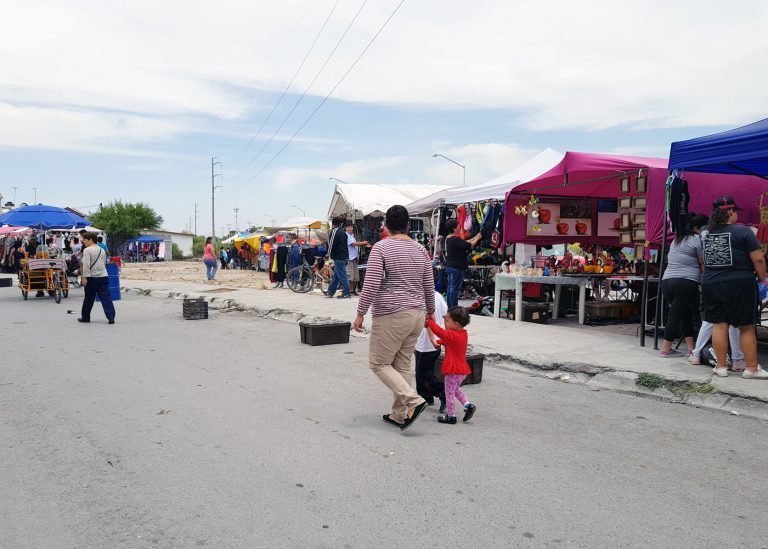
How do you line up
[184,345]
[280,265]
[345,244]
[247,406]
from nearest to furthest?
[247,406] → [184,345] → [345,244] → [280,265]

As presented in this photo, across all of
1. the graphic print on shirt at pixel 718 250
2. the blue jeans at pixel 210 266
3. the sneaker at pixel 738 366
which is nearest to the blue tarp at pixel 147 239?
the blue jeans at pixel 210 266

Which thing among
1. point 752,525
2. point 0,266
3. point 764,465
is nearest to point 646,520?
point 752,525

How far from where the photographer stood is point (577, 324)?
12.2 m

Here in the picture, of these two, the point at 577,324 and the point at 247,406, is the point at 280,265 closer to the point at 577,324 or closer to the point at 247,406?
the point at 577,324

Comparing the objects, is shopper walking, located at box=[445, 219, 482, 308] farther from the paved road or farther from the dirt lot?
the dirt lot

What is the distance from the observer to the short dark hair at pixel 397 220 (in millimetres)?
5415

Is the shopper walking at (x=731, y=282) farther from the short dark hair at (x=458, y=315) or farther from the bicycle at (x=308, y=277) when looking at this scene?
the bicycle at (x=308, y=277)

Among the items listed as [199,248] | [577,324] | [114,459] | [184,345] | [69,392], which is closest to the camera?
[114,459]

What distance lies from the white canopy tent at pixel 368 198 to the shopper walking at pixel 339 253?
6091 mm

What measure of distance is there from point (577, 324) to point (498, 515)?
900cm

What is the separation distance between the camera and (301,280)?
759 inches

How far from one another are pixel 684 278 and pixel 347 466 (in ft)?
18.7

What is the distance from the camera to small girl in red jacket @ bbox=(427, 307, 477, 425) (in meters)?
5.56

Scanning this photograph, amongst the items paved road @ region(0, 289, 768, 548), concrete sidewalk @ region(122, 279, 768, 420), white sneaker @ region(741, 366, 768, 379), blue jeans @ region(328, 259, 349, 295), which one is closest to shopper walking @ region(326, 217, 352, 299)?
blue jeans @ region(328, 259, 349, 295)
